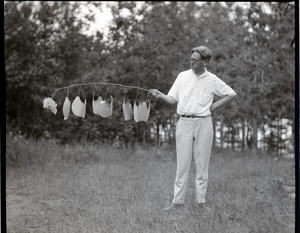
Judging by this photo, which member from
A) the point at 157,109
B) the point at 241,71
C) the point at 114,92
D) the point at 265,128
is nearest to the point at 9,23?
the point at 114,92

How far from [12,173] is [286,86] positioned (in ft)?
17.4

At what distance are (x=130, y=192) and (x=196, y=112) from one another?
54.1 inches

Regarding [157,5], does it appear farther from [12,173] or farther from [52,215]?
[52,215]

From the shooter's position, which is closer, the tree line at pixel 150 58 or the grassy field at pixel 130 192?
the grassy field at pixel 130 192

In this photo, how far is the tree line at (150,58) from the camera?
8.20m

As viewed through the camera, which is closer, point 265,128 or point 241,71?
point 241,71

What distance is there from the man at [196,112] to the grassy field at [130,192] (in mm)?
288

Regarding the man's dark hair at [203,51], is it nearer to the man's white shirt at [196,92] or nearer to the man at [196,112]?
the man at [196,112]

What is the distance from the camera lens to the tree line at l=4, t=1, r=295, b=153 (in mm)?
8203

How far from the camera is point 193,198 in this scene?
4.77m

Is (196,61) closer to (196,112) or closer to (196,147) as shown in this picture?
(196,112)

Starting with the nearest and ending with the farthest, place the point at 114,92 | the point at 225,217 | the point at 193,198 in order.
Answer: the point at 225,217, the point at 193,198, the point at 114,92

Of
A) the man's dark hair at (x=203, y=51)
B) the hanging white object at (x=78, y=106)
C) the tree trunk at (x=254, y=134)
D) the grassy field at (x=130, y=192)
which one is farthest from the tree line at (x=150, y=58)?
the man's dark hair at (x=203, y=51)

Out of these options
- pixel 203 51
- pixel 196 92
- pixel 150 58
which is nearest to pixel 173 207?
pixel 196 92
